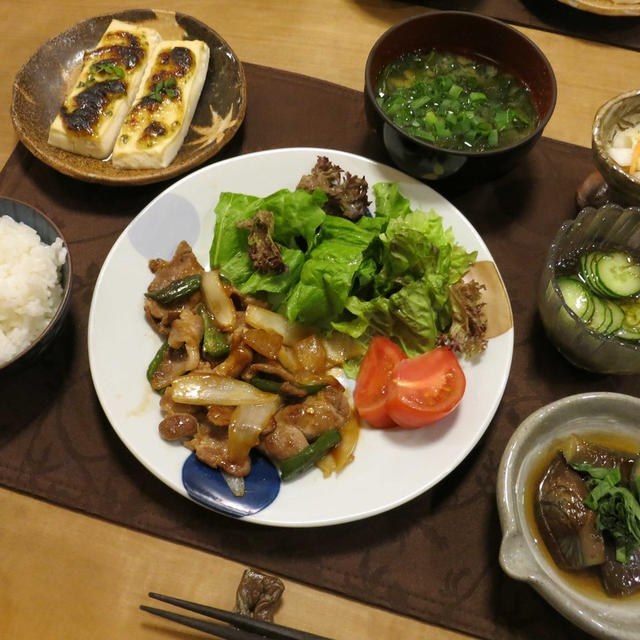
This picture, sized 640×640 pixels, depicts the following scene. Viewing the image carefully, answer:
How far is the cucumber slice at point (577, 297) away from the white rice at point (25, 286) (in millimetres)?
1921

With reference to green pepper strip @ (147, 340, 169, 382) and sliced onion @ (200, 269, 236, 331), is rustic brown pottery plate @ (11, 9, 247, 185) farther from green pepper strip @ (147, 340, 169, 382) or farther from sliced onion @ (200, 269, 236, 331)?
green pepper strip @ (147, 340, 169, 382)

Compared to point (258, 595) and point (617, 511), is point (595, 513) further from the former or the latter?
point (258, 595)

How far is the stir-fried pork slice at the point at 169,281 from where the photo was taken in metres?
2.21

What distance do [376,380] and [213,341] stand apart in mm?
638

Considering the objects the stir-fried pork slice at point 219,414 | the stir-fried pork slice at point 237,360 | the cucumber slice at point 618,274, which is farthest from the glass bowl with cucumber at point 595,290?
the stir-fried pork slice at point 219,414

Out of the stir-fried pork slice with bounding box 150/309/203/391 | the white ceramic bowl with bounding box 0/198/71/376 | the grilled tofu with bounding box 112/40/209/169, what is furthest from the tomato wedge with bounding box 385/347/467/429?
the grilled tofu with bounding box 112/40/209/169

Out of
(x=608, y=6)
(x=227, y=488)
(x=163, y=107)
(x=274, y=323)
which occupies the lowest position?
(x=227, y=488)

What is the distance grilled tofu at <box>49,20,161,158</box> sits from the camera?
262 centimetres

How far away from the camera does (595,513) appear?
1.80 metres

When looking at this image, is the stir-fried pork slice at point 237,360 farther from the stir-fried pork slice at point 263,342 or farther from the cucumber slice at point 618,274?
the cucumber slice at point 618,274

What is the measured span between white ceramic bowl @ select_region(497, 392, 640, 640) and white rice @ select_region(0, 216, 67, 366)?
5.69ft

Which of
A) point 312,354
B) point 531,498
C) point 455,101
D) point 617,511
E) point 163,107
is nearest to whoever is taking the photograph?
point 617,511

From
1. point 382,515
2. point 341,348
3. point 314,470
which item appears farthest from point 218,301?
point 382,515

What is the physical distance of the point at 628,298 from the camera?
217 centimetres
